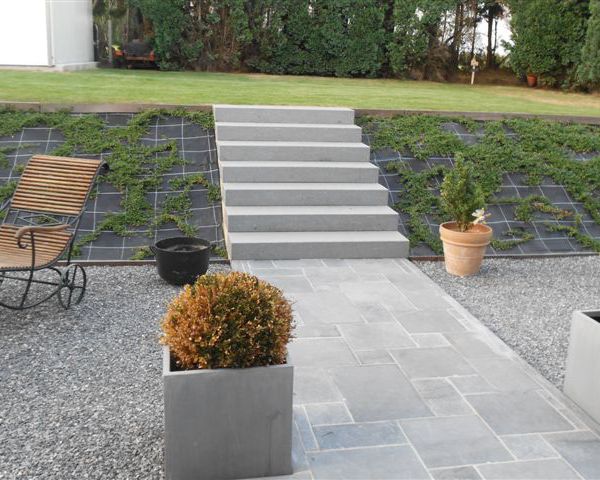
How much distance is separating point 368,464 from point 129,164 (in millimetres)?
4751

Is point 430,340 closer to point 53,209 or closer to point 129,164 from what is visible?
point 53,209

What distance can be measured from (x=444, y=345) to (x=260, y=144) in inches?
143

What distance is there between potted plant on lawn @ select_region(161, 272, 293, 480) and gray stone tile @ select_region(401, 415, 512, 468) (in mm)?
671

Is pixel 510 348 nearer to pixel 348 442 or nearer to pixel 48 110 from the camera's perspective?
pixel 348 442

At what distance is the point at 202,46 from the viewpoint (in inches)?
558

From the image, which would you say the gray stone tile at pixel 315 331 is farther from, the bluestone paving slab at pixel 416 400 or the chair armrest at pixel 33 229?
the chair armrest at pixel 33 229

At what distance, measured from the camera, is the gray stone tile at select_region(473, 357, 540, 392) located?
3664mm

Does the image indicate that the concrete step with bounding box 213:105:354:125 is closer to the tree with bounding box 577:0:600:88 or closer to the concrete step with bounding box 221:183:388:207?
the concrete step with bounding box 221:183:388:207

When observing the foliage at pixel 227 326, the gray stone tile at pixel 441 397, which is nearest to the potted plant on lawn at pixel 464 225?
the gray stone tile at pixel 441 397

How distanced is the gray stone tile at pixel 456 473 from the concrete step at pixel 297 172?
4345 millimetres

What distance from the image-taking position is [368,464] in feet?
9.41

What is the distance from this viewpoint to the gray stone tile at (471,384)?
3.59m

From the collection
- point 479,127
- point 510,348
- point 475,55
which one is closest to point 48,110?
point 479,127

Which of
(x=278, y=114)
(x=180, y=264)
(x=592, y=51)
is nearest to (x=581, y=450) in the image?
(x=180, y=264)
